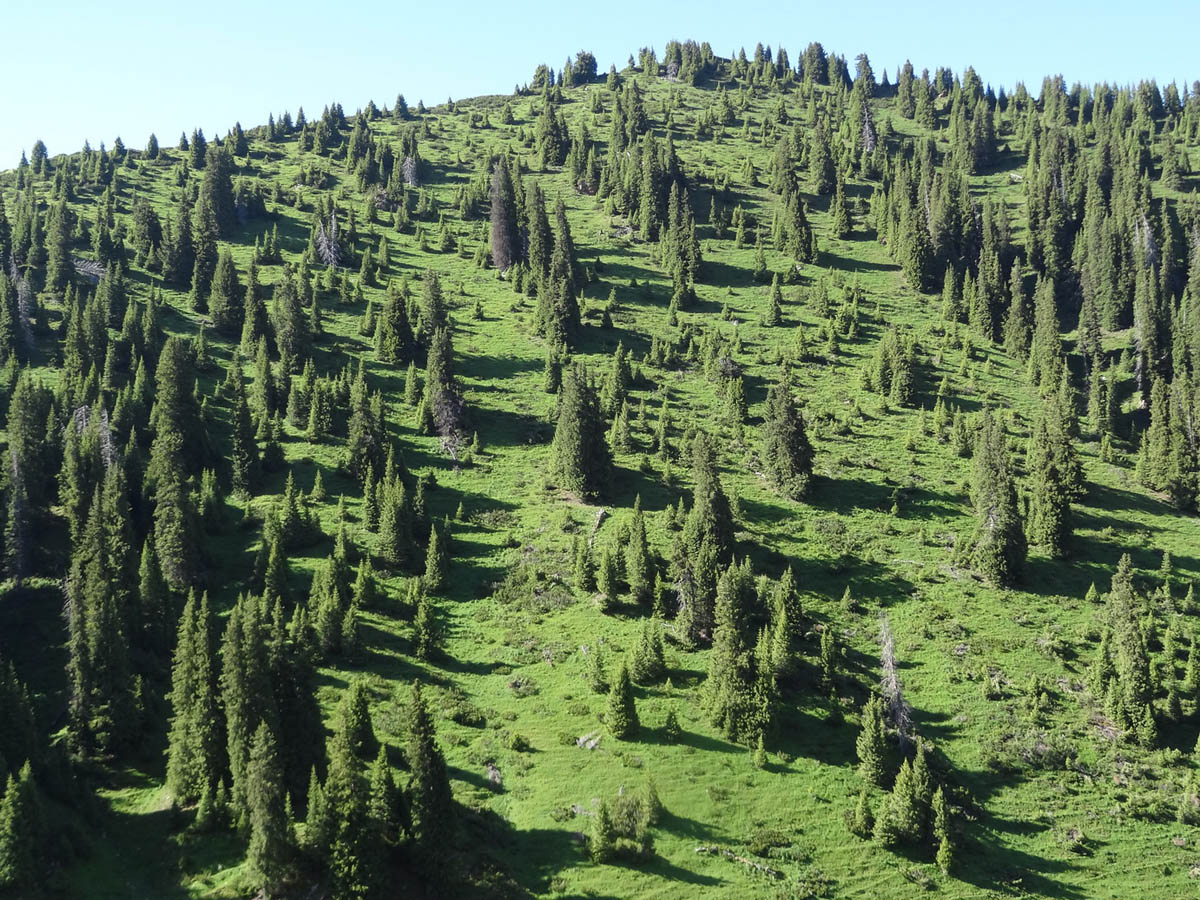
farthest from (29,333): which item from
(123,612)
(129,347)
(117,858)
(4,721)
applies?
(117,858)

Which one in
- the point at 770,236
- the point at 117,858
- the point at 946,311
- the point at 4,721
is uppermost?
the point at 770,236

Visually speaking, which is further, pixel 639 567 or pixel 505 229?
pixel 505 229

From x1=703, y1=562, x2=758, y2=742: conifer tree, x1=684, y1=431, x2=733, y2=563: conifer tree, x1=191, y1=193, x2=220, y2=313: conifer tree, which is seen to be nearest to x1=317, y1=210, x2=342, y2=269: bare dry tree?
x1=191, y1=193, x2=220, y2=313: conifer tree

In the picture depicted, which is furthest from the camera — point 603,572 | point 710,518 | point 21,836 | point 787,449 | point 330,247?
point 330,247

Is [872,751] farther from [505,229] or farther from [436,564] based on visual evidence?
[505,229]

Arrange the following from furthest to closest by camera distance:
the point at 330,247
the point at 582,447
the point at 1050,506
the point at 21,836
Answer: the point at 330,247 → the point at 582,447 → the point at 1050,506 → the point at 21,836

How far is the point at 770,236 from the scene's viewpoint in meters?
184

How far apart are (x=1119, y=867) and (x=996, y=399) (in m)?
81.8

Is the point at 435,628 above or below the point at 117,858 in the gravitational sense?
above

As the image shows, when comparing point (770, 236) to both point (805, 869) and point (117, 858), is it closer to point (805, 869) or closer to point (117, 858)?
point (805, 869)

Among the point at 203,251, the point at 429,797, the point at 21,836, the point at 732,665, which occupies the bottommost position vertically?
the point at 21,836

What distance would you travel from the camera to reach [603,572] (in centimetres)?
8281

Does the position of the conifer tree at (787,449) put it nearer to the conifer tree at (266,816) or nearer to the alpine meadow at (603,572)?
the alpine meadow at (603,572)

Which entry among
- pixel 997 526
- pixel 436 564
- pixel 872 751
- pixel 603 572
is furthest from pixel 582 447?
pixel 872 751
